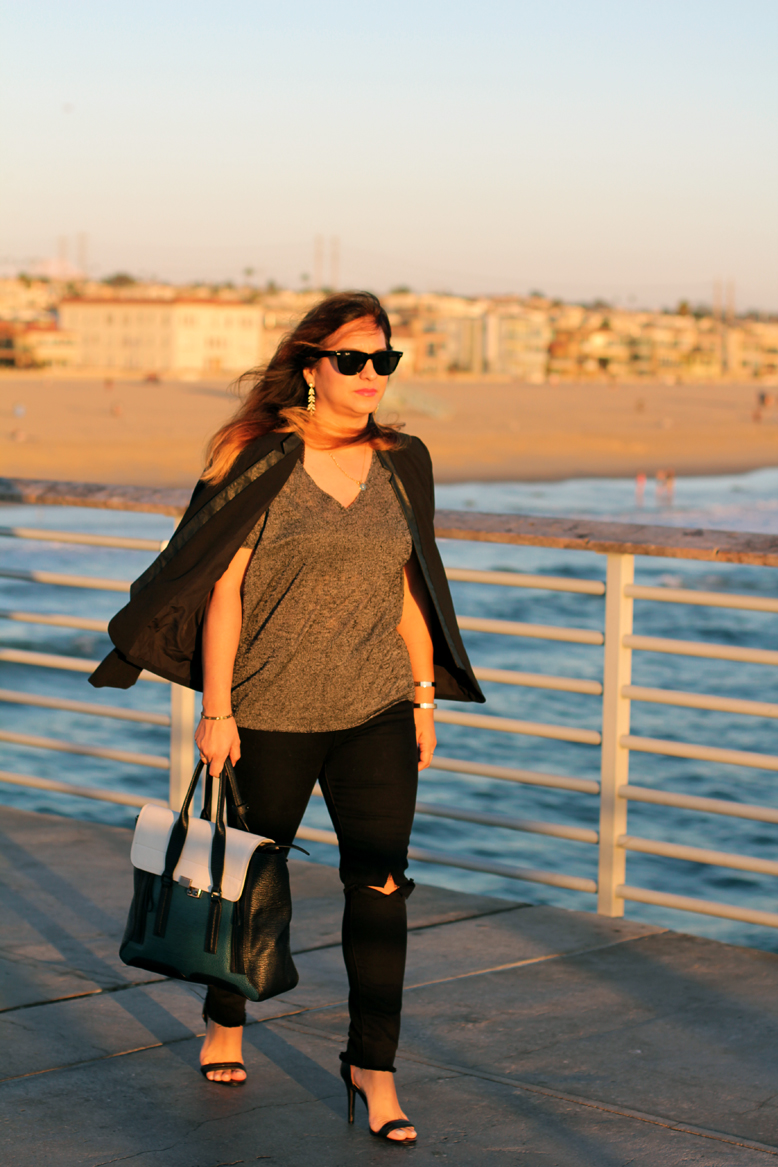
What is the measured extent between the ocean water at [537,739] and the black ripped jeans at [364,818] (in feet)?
12.8

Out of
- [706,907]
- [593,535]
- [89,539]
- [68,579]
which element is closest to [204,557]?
[593,535]

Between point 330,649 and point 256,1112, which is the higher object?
point 330,649

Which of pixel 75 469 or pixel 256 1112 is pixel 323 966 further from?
pixel 75 469

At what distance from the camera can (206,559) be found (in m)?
2.94

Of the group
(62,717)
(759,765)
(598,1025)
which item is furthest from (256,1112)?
(62,717)

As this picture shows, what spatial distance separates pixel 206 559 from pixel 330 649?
0.97 ft

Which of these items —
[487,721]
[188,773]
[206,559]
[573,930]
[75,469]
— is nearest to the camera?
[206,559]

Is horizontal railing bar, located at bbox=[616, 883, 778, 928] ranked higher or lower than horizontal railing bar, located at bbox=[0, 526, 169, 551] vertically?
lower

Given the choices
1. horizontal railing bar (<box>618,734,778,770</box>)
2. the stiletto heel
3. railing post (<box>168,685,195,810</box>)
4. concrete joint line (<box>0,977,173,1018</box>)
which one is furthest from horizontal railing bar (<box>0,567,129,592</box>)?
the stiletto heel

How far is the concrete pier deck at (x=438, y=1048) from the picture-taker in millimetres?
2912

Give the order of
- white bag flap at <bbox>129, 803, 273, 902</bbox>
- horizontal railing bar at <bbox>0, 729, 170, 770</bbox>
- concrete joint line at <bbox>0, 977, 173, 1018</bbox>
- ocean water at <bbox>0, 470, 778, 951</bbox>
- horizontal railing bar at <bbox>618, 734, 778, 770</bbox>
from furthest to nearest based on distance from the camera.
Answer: ocean water at <bbox>0, 470, 778, 951</bbox>, horizontal railing bar at <bbox>0, 729, 170, 770</bbox>, horizontal railing bar at <bbox>618, 734, 778, 770</bbox>, concrete joint line at <bbox>0, 977, 173, 1018</bbox>, white bag flap at <bbox>129, 803, 273, 902</bbox>

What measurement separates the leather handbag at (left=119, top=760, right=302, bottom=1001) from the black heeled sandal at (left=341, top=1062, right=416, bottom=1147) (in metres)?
0.28

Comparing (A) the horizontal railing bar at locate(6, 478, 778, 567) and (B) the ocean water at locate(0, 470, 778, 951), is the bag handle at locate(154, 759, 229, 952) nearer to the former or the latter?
(A) the horizontal railing bar at locate(6, 478, 778, 567)

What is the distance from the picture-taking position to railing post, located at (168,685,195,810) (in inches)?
200
